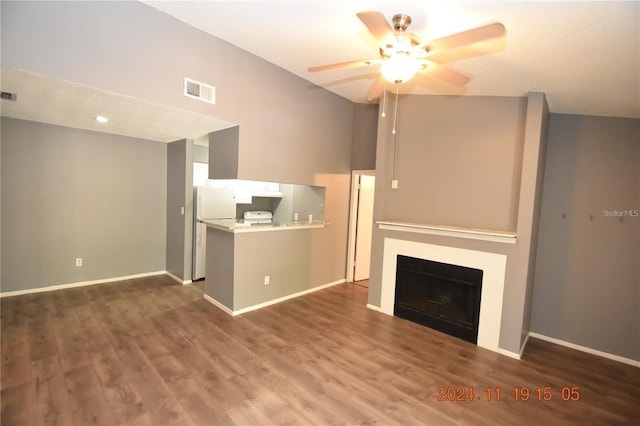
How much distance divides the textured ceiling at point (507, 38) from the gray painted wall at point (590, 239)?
0.31m

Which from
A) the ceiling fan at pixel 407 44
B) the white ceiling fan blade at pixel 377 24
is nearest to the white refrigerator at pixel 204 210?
the ceiling fan at pixel 407 44

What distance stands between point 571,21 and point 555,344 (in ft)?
10.7

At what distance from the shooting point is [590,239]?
304 centimetres

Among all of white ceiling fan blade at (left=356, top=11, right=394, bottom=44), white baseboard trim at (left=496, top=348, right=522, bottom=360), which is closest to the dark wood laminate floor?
white baseboard trim at (left=496, top=348, right=522, bottom=360)

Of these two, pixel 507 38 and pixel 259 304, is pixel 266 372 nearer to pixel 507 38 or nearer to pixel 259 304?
pixel 259 304

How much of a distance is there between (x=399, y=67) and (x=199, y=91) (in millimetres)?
2023

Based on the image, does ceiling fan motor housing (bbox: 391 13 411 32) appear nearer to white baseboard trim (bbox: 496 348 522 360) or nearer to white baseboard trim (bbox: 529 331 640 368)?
white baseboard trim (bbox: 496 348 522 360)

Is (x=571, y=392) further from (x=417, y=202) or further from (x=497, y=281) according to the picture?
(x=417, y=202)

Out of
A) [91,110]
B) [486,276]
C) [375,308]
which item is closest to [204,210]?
[91,110]

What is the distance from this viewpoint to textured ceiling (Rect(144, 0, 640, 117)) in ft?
5.77

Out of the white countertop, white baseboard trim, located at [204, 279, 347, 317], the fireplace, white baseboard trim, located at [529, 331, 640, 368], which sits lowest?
white baseboard trim, located at [529, 331, 640, 368]

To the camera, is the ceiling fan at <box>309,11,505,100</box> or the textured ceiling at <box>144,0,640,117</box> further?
the textured ceiling at <box>144,0,640,117</box>

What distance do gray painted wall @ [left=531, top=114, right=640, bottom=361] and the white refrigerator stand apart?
4383 millimetres

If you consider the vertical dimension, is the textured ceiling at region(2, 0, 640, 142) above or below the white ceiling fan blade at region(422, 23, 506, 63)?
above
